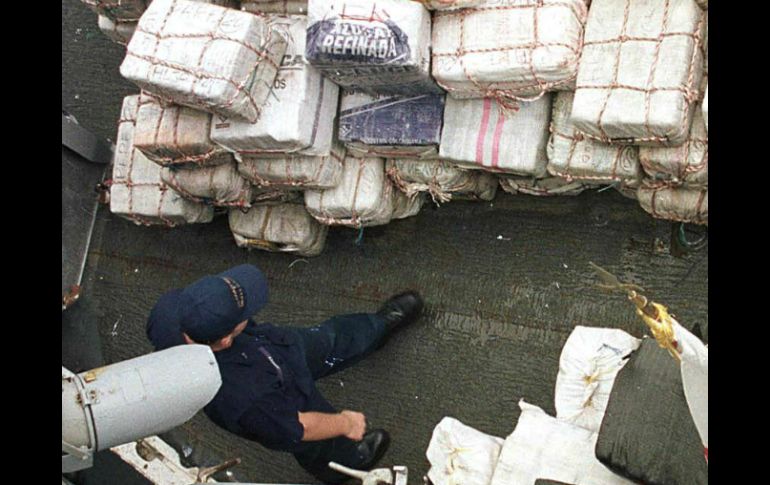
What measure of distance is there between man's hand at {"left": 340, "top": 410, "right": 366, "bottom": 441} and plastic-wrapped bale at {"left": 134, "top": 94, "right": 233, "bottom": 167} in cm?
121

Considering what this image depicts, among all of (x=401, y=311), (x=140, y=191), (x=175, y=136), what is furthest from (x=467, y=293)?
(x=140, y=191)

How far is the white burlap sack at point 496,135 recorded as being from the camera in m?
2.94

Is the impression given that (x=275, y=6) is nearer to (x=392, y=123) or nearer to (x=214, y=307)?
(x=392, y=123)

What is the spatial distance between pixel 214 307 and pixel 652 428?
1459mm

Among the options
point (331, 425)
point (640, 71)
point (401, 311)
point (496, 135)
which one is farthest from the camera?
point (401, 311)

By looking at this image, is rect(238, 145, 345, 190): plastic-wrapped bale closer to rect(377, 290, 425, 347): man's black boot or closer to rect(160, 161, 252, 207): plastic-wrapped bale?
rect(160, 161, 252, 207): plastic-wrapped bale

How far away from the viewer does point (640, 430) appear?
2342 mm

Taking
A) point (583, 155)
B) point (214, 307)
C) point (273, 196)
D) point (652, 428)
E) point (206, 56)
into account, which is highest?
point (206, 56)

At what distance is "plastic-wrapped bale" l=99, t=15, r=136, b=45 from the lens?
12.0 feet

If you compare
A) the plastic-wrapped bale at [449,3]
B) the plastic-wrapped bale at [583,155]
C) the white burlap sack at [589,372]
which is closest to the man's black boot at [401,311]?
the white burlap sack at [589,372]

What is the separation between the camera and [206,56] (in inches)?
115

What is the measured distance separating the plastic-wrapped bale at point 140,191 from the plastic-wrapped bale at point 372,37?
A: 4.20ft
